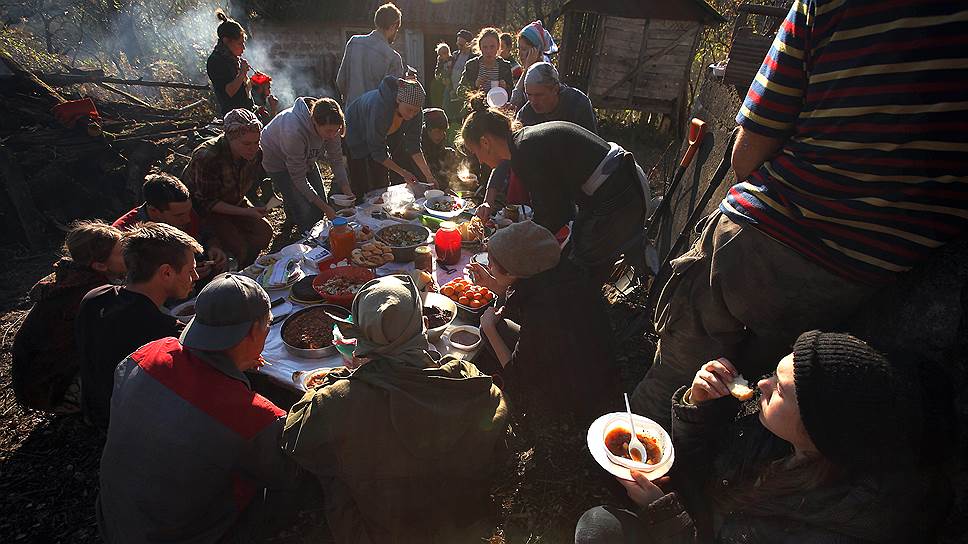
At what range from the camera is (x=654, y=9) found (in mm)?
12484

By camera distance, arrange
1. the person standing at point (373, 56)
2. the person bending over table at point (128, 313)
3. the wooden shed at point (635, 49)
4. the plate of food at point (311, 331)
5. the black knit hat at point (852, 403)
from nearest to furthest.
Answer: the black knit hat at point (852, 403), the person bending over table at point (128, 313), the plate of food at point (311, 331), the person standing at point (373, 56), the wooden shed at point (635, 49)

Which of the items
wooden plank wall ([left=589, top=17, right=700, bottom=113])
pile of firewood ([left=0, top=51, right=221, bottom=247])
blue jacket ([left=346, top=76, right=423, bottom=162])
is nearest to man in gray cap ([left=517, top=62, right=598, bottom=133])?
blue jacket ([left=346, top=76, right=423, bottom=162])

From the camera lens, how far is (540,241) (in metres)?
3.19

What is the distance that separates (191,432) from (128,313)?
109 centimetres

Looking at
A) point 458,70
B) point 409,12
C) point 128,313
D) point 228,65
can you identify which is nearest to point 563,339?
point 128,313

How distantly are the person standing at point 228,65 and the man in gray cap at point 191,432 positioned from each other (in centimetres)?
584

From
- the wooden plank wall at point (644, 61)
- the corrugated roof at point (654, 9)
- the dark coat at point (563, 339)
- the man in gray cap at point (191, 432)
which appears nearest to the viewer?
the man in gray cap at point (191, 432)

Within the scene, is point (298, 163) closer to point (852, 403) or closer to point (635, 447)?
point (635, 447)

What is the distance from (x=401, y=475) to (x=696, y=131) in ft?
14.6

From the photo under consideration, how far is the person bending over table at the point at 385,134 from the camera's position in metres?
5.93

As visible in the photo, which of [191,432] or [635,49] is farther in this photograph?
[635,49]

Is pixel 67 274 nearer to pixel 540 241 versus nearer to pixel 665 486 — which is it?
pixel 540 241

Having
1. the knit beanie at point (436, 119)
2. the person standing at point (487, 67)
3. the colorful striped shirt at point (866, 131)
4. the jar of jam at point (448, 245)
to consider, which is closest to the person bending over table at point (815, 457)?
the colorful striped shirt at point (866, 131)

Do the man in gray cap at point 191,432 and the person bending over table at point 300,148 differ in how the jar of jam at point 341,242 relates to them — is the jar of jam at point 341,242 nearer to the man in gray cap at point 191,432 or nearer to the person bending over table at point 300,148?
the person bending over table at point 300,148
